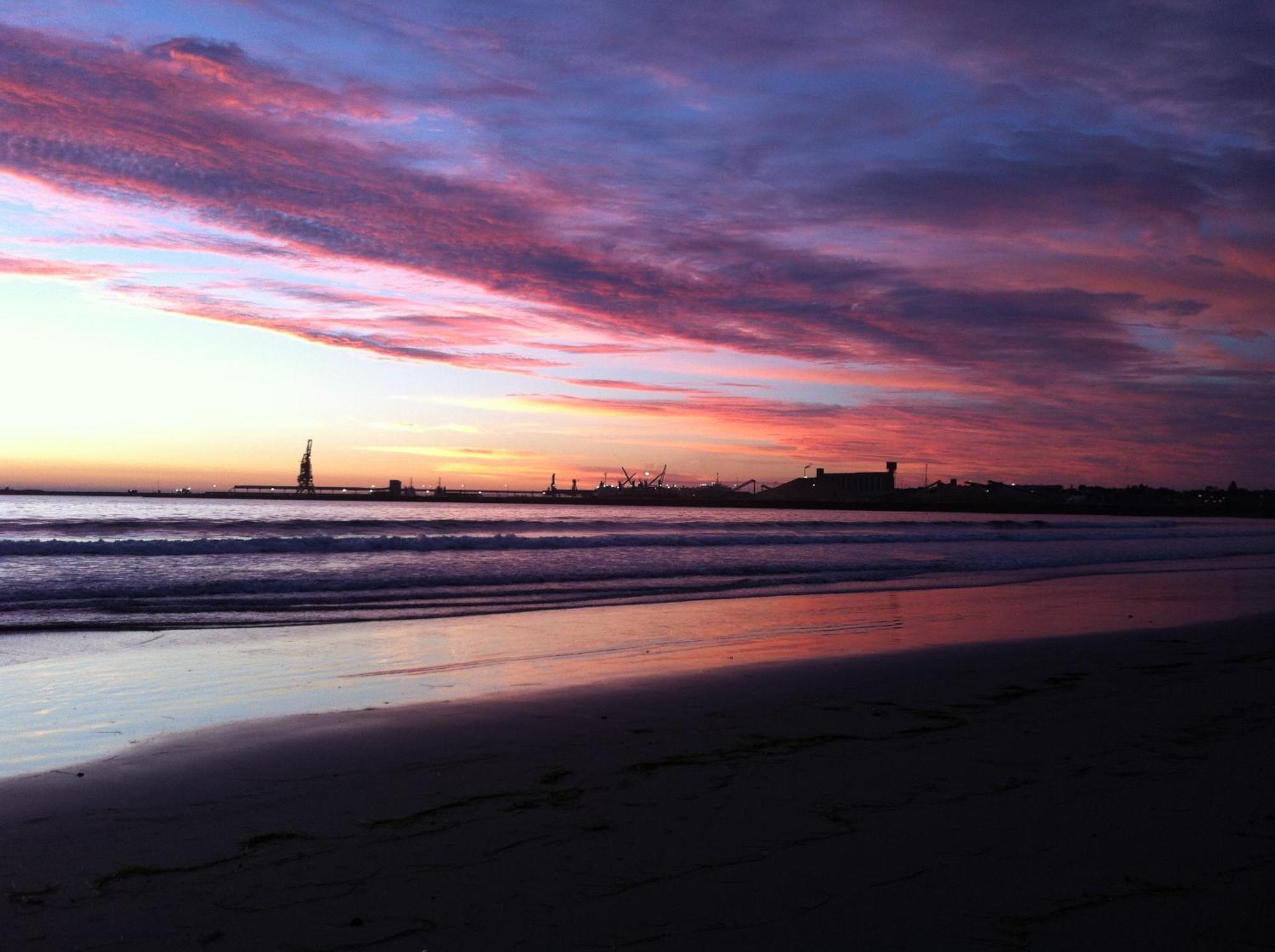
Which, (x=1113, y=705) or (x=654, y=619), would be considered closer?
(x=1113, y=705)

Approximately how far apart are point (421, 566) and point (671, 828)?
19825 millimetres

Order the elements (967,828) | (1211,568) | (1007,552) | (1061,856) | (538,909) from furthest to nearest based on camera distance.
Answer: (1007,552) < (1211,568) < (967,828) < (1061,856) < (538,909)

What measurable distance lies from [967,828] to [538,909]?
2.25 meters

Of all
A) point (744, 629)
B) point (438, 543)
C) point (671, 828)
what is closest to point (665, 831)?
point (671, 828)

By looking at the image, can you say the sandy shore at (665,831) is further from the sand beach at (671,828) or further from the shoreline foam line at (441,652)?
the shoreline foam line at (441,652)

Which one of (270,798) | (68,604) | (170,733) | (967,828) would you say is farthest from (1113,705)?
(68,604)

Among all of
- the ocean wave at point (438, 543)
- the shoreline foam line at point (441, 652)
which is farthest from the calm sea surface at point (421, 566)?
the shoreline foam line at point (441, 652)

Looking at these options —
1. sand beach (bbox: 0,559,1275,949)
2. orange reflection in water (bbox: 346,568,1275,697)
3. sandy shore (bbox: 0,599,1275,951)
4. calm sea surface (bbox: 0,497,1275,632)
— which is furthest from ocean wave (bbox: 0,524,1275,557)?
sandy shore (bbox: 0,599,1275,951)

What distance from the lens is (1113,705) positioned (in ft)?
25.3

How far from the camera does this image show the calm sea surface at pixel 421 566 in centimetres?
1523

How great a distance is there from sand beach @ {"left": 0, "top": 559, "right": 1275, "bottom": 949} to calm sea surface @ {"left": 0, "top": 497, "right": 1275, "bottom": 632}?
8116mm

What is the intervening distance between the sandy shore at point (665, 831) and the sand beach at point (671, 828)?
0.06 feet

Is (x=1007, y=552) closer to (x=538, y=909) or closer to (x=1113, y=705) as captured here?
(x=1113, y=705)

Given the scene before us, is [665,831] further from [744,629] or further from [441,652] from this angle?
[744,629]
